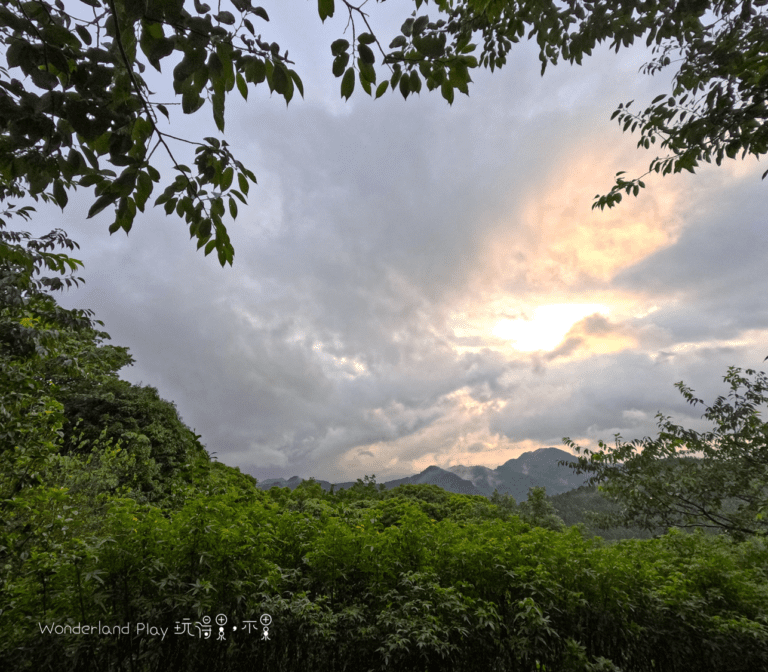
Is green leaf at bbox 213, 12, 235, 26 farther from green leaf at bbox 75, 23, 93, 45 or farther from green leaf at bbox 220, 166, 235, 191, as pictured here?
green leaf at bbox 220, 166, 235, 191

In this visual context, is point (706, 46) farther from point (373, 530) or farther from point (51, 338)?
point (51, 338)

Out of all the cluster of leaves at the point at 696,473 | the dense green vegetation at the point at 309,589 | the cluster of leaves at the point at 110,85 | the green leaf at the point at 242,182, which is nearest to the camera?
the cluster of leaves at the point at 110,85

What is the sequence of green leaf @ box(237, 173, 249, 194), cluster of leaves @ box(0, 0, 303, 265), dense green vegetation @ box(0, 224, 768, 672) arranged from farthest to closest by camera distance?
dense green vegetation @ box(0, 224, 768, 672) → green leaf @ box(237, 173, 249, 194) → cluster of leaves @ box(0, 0, 303, 265)

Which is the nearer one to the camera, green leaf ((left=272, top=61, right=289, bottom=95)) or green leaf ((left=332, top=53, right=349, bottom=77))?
green leaf ((left=272, top=61, right=289, bottom=95))

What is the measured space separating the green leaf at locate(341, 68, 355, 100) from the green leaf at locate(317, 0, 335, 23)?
0.74 ft

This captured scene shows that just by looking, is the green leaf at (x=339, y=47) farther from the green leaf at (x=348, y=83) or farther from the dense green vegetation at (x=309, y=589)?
the dense green vegetation at (x=309, y=589)

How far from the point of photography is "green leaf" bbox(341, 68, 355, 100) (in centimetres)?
150

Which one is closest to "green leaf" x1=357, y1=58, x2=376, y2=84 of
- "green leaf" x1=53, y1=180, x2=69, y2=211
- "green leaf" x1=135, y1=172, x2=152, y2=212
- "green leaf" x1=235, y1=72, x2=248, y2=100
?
"green leaf" x1=235, y1=72, x2=248, y2=100

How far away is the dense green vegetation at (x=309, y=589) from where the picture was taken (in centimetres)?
340

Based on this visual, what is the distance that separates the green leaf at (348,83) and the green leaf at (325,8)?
0.74 ft

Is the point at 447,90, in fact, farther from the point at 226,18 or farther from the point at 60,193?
the point at 60,193

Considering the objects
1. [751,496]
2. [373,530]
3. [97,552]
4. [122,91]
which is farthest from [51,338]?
[751,496]

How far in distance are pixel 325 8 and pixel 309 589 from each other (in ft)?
15.4

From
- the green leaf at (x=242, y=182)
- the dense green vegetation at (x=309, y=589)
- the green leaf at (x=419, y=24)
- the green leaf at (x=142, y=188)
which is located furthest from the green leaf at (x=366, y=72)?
the dense green vegetation at (x=309, y=589)
